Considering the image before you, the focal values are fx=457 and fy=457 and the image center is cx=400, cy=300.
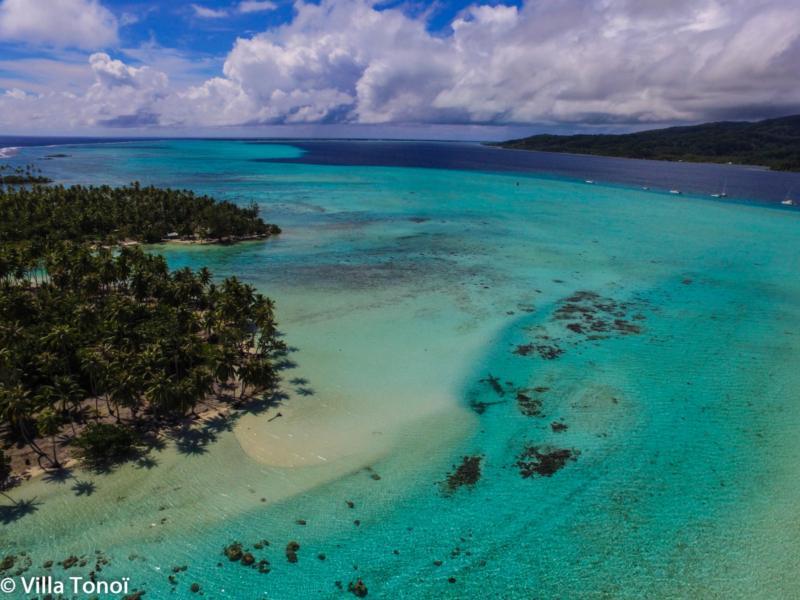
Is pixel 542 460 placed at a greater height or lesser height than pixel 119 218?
lesser

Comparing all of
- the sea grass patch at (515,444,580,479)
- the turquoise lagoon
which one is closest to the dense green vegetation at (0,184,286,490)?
the turquoise lagoon

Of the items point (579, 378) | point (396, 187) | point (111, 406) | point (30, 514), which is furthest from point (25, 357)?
point (396, 187)

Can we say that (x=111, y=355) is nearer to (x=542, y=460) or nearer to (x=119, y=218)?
(x=542, y=460)

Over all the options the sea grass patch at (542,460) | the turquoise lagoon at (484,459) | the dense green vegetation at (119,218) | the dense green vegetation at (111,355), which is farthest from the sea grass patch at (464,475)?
the dense green vegetation at (119,218)

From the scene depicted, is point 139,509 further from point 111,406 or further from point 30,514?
point 111,406

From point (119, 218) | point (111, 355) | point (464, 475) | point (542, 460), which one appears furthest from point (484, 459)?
point (119, 218)

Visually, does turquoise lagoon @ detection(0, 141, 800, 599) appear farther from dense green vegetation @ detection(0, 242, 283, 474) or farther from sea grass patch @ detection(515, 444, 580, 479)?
dense green vegetation @ detection(0, 242, 283, 474)
